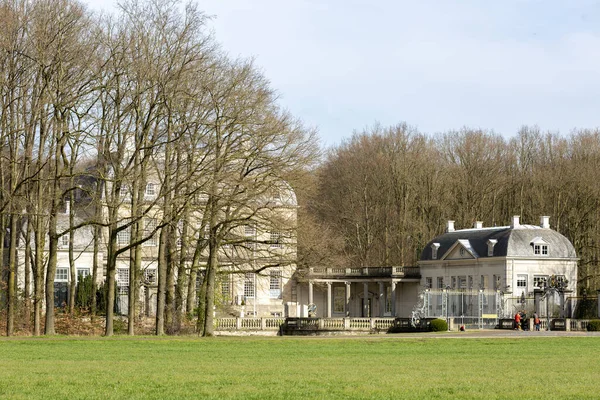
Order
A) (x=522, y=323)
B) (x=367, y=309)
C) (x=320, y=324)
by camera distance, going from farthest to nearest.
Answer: (x=367, y=309) < (x=320, y=324) < (x=522, y=323)

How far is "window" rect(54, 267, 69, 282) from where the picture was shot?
245 ft

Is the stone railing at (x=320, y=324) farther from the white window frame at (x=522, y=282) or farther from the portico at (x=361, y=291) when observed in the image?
the portico at (x=361, y=291)

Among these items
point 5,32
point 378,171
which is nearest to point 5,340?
point 5,32

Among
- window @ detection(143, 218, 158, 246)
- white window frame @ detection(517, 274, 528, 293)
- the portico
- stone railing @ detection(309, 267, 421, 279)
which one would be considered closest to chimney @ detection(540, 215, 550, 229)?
white window frame @ detection(517, 274, 528, 293)

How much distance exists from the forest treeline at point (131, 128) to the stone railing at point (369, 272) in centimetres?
4071

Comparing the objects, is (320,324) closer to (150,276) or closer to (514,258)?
(150,276)

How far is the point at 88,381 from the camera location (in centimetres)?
2098

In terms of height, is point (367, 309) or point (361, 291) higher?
point (361, 291)

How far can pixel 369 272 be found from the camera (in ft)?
295

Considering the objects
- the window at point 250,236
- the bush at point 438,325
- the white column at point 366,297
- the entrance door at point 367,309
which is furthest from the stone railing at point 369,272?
the window at point 250,236

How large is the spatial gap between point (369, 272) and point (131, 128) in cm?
4605

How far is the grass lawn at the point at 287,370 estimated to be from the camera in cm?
1917

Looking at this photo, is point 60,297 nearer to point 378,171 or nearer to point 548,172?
point 378,171

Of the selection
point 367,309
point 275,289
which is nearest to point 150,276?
point 275,289
